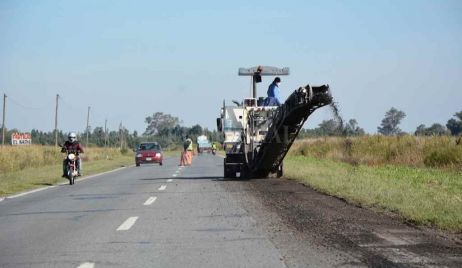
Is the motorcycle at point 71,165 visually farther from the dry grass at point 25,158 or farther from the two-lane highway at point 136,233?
the dry grass at point 25,158

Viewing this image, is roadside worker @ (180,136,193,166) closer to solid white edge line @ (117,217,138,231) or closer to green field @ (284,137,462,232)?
green field @ (284,137,462,232)

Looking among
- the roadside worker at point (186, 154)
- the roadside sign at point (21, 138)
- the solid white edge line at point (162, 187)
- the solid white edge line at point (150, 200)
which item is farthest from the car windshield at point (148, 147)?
the solid white edge line at point (150, 200)

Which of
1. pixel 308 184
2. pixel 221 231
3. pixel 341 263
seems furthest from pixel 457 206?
pixel 308 184

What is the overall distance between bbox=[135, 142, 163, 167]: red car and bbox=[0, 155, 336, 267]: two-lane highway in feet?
96.9

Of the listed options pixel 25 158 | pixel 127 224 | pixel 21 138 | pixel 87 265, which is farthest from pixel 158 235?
pixel 21 138

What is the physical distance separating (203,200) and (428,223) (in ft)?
21.8

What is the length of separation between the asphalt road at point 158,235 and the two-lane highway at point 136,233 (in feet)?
0.04

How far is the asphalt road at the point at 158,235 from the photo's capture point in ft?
27.7

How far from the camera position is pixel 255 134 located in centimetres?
2462

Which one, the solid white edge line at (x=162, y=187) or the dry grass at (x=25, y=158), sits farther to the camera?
the dry grass at (x=25, y=158)

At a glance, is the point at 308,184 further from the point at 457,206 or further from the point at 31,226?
the point at 31,226

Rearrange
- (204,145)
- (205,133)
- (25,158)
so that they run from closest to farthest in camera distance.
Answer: (25,158)
(204,145)
(205,133)

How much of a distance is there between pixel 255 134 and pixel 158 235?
46.7ft

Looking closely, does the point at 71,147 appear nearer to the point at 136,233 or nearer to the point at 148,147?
the point at 136,233
